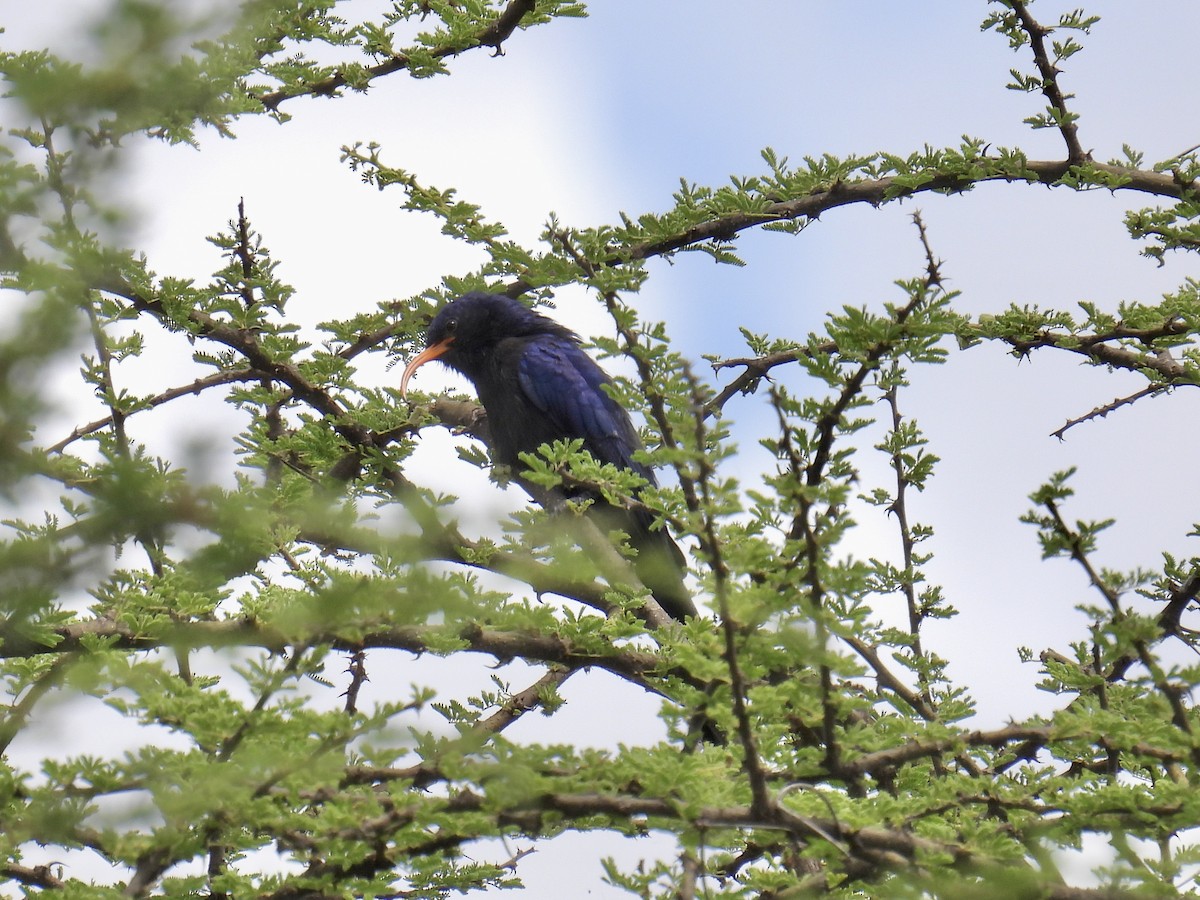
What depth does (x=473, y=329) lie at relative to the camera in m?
7.49

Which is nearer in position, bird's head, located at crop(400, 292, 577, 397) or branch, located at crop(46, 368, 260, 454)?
branch, located at crop(46, 368, 260, 454)

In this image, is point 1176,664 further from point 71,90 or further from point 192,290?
point 192,290

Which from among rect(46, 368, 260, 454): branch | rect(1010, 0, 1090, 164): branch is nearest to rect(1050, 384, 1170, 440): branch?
rect(1010, 0, 1090, 164): branch

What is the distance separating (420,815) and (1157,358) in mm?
3525

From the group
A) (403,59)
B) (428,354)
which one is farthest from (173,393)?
(428,354)

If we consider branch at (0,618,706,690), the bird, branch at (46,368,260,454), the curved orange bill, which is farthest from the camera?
the curved orange bill

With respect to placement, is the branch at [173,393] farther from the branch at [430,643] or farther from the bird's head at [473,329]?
the bird's head at [473,329]

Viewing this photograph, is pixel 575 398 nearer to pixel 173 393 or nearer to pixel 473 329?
pixel 473 329

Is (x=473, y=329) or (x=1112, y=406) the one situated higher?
(x=473, y=329)

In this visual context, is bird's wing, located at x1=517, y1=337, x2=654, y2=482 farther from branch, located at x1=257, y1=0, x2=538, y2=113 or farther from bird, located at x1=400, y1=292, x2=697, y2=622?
branch, located at x1=257, y1=0, x2=538, y2=113

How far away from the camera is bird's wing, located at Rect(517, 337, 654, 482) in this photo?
6.97 m

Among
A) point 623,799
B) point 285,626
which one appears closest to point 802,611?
point 623,799

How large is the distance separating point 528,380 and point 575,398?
30cm

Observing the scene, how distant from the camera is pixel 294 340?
14.6 feet
